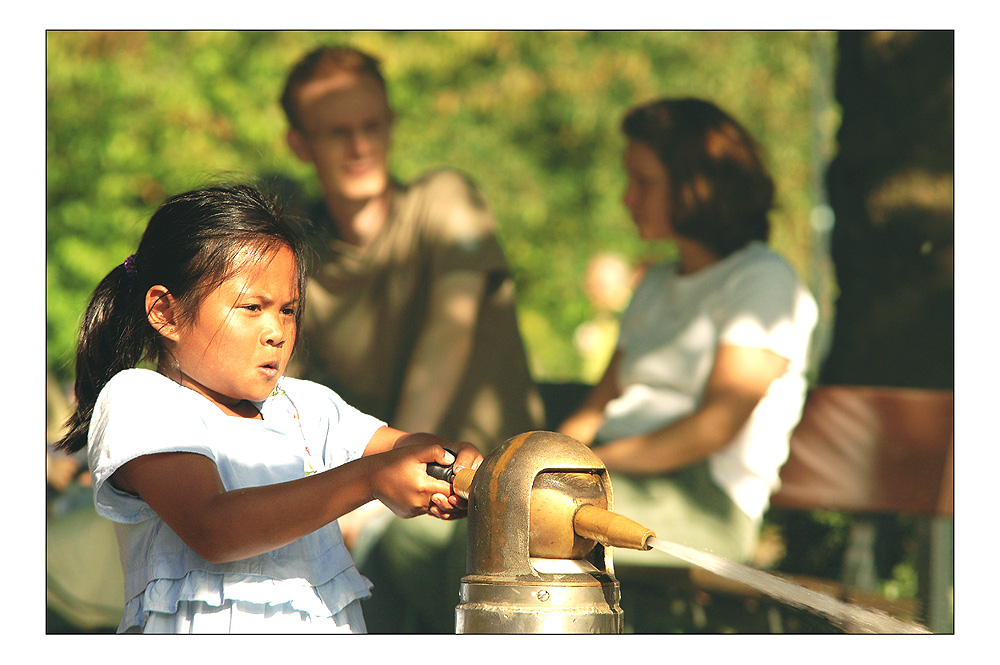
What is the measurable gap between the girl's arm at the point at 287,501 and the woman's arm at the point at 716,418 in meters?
2.27

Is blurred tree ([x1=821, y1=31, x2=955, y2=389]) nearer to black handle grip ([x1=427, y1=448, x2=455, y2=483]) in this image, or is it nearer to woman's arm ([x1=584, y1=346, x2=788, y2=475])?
woman's arm ([x1=584, y1=346, x2=788, y2=475])

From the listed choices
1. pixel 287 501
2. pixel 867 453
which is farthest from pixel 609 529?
pixel 867 453

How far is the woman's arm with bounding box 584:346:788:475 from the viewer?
3.20m

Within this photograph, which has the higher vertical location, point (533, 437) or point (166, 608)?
point (533, 437)

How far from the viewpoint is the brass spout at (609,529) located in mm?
892

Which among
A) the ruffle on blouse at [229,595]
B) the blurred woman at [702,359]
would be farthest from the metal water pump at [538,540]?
the blurred woman at [702,359]

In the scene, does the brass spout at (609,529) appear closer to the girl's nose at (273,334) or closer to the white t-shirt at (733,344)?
the girl's nose at (273,334)

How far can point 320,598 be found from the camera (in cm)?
124

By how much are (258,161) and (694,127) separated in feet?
6.17

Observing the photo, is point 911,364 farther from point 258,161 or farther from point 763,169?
point 258,161

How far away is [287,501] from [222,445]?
217 mm

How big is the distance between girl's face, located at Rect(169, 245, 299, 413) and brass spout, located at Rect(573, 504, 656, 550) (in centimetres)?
48

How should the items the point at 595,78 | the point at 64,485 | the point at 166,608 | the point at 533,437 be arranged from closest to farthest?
the point at 533,437 → the point at 166,608 → the point at 64,485 → the point at 595,78

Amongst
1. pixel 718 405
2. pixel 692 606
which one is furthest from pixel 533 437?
pixel 692 606
